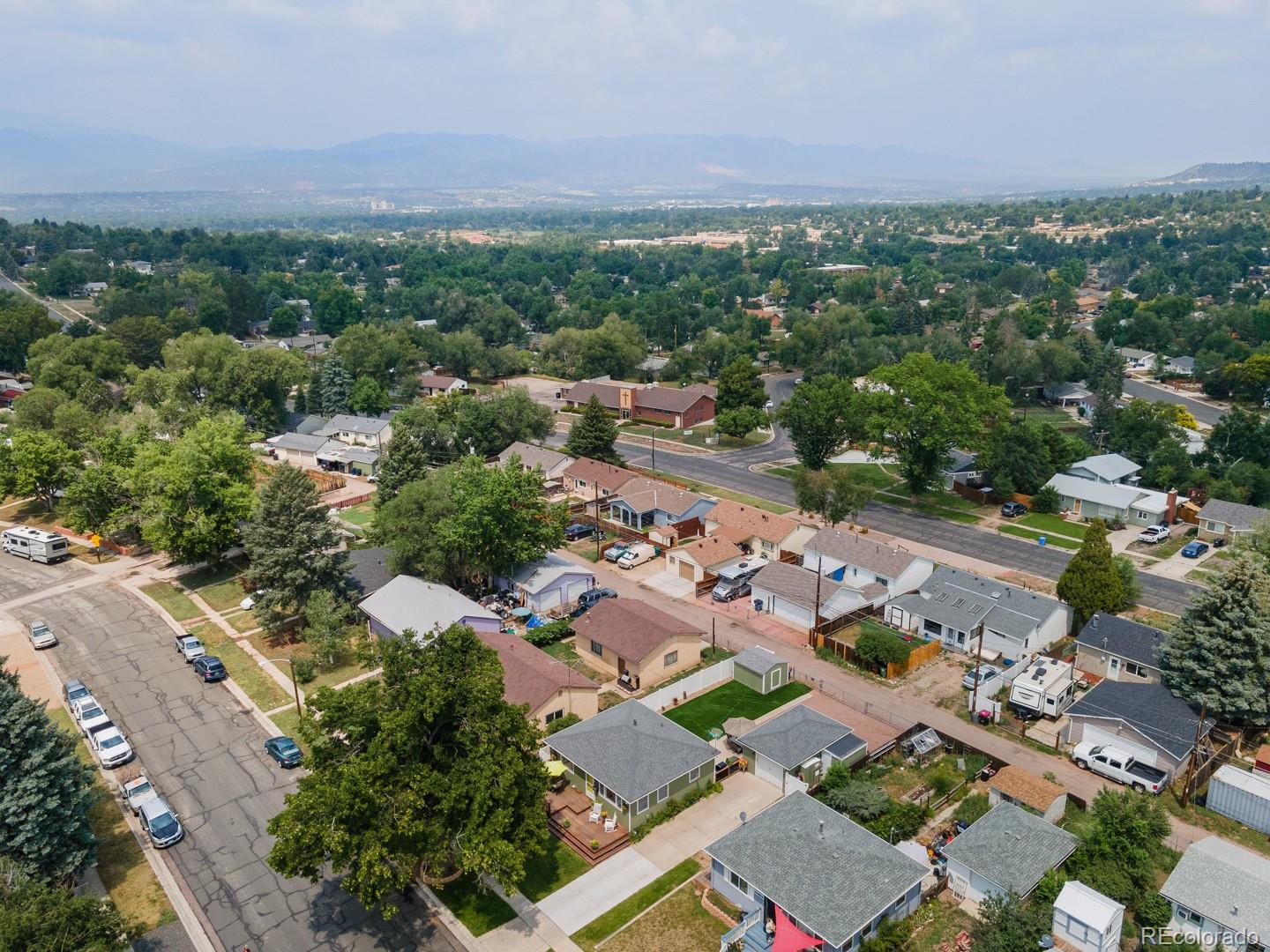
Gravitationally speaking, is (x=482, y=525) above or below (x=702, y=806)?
above

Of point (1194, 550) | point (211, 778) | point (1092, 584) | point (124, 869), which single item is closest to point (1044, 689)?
point (1092, 584)

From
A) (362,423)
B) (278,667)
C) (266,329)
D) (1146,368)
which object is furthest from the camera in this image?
(266,329)

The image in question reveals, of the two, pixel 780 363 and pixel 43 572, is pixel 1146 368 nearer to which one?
pixel 780 363

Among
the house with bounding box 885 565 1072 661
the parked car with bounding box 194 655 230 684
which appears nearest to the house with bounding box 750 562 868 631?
the house with bounding box 885 565 1072 661

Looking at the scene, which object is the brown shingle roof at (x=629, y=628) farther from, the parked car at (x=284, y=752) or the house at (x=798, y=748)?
the parked car at (x=284, y=752)

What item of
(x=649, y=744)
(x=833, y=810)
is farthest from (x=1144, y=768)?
(x=649, y=744)

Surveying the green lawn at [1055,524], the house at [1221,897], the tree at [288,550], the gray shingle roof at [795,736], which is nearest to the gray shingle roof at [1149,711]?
the house at [1221,897]

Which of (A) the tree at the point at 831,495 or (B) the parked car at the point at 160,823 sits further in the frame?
(A) the tree at the point at 831,495
